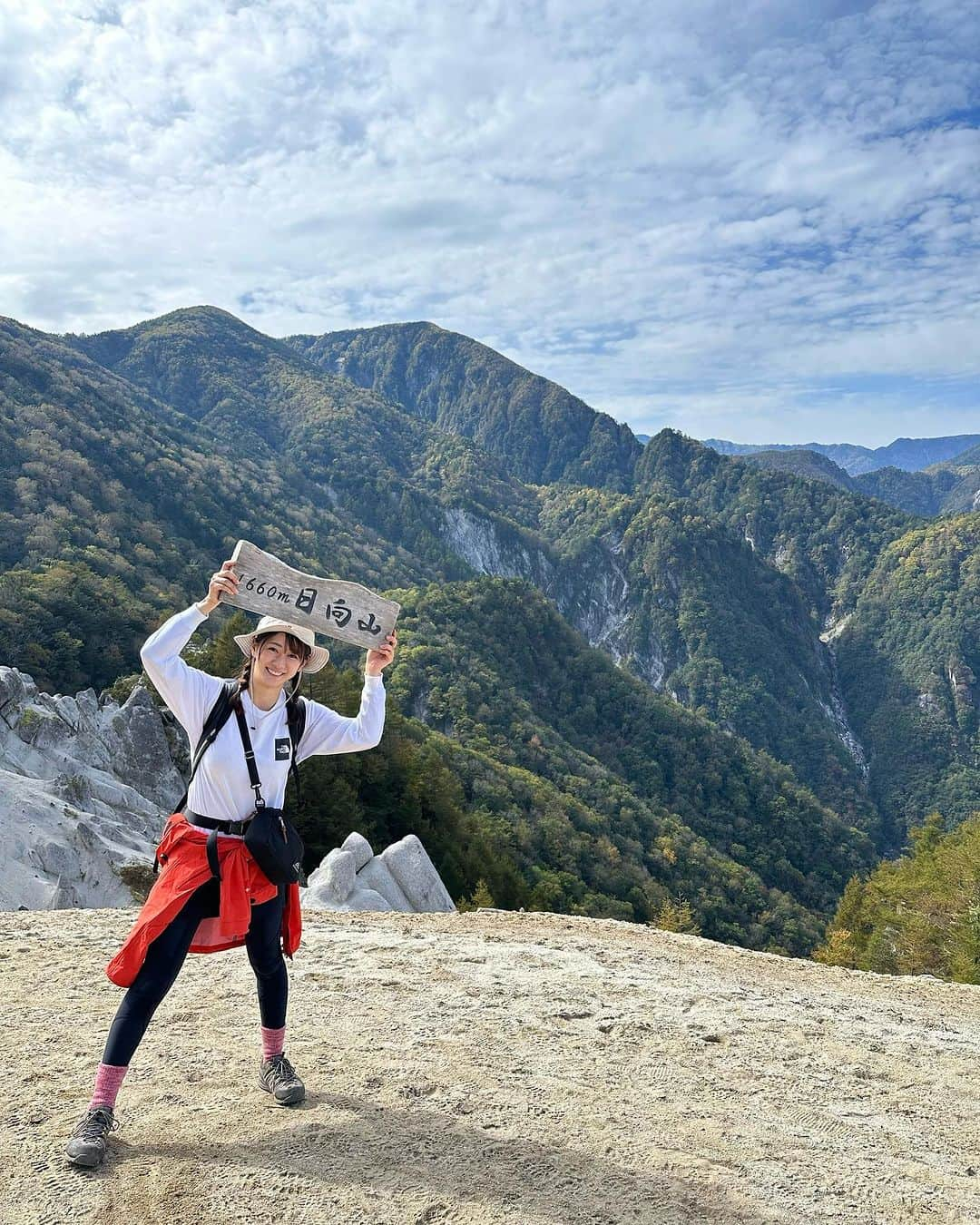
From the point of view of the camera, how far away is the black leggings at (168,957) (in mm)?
3426

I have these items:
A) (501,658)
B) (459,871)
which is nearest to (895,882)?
(459,871)

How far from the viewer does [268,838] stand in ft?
11.7

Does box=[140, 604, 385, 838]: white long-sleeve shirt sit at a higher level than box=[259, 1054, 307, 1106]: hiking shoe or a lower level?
higher

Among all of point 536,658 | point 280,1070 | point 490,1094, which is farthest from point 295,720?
point 536,658

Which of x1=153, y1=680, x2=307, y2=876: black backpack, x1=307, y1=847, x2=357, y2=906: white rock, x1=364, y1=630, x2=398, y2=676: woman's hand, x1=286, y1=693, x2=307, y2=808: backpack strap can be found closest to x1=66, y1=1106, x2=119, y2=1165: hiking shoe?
x1=153, y1=680, x2=307, y2=876: black backpack

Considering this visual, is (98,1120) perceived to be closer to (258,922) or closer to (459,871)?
(258,922)

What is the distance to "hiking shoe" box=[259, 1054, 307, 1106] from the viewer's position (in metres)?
3.95

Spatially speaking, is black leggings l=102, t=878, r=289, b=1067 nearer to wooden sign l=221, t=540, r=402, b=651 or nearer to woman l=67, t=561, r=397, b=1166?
woman l=67, t=561, r=397, b=1166

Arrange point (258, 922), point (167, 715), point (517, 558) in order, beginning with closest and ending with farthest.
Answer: point (258, 922) → point (167, 715) → point (517, 558)

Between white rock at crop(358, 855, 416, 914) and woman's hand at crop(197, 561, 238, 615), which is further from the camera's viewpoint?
white rock at crop(358, 855, 416, 914)

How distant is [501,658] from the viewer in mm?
86875

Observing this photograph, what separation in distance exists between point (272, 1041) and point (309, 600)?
2.49 m

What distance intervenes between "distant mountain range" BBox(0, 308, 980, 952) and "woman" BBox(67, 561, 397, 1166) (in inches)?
679

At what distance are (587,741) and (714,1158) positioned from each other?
81506 millimetres
